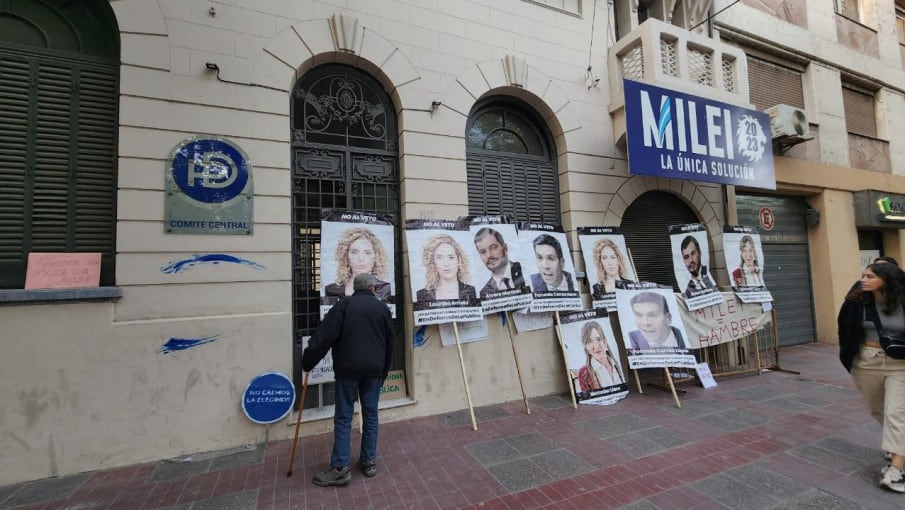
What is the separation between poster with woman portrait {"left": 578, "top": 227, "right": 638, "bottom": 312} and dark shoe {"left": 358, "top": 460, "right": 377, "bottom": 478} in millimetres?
4112

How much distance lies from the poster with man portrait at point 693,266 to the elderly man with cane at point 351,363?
218 inches

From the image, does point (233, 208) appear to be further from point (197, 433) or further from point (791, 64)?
point (791, 64)

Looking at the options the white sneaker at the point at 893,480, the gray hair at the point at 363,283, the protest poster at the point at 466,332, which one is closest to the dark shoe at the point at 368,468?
the gray hair at the point at 363,283

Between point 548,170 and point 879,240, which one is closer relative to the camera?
point 548,170

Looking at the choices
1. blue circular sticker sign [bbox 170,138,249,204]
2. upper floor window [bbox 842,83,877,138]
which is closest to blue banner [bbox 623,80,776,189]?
blue circular sticker sign [bbox 170,138,249,204]

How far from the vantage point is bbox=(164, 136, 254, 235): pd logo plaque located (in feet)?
14.6

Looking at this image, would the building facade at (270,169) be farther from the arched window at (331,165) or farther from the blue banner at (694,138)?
the blue banner at (694,138)

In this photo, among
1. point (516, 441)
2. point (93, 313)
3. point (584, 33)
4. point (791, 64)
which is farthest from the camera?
point (791, 64)

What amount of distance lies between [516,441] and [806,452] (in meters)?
2.95

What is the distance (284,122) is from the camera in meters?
5.05

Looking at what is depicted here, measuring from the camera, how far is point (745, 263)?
7512mm

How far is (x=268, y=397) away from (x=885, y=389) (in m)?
6.06

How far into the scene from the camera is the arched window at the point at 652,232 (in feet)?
24.5

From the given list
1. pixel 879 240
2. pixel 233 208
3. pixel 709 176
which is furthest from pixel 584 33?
pixel 879 240
